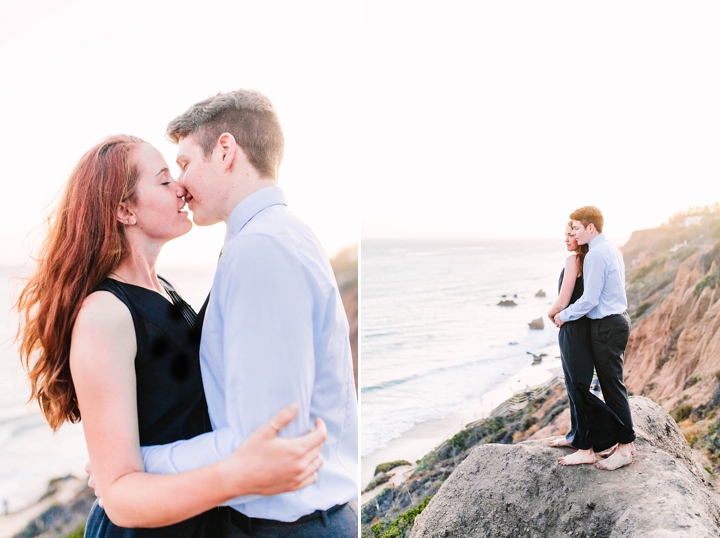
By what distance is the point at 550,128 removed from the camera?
20.2 ft

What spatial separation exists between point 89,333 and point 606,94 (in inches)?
224

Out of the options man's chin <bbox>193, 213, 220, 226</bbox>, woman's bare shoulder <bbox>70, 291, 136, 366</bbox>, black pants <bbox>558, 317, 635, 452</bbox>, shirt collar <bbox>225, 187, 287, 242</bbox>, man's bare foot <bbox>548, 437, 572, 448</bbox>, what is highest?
shirt collar <bbox>225, 187, 287, 242</bbox>

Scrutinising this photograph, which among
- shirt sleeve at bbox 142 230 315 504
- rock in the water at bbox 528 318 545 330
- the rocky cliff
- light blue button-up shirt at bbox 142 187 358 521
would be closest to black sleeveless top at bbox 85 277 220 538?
light blue button-up shirt at bbox 142 187 358 521

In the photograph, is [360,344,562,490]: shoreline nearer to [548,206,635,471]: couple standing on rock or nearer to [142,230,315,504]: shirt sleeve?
[548,206,635,471]: couple standing on rock

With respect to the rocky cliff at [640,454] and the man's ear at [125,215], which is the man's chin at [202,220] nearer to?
the man's ear at [125,215]

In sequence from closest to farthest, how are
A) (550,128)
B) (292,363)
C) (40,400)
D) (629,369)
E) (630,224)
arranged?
(292,363) → (40,400) → (629,369) → (630,224) → (550,128)

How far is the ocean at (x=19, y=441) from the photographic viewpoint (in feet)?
13.4

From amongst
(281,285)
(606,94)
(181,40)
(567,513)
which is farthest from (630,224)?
(281,285)

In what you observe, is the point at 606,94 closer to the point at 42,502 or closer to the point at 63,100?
the point at 63,100

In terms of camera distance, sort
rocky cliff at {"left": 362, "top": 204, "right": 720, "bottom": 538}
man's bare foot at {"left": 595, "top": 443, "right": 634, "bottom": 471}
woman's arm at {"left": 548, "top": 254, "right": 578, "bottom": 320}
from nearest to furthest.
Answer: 1. rocky cliff at {"left": 362, "top": 204, "right": 720, "bottom": 538}
2. man's bare foot at {"left": 595, "top": 443, "right": 634, "bottom": 471}
3. woman's arm at {"left": 548, "top": 254, "right": 578, "bottom": 320}

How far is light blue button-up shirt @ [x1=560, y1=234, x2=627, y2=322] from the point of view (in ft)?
11.2

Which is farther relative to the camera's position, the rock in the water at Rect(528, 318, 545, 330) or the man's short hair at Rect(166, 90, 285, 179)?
the rock in the water at Rect(528, 318, 545, 330)

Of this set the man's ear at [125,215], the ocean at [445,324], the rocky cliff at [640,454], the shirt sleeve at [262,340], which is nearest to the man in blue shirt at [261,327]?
the shirt sleeve at [262,340]

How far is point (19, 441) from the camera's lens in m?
4.18
